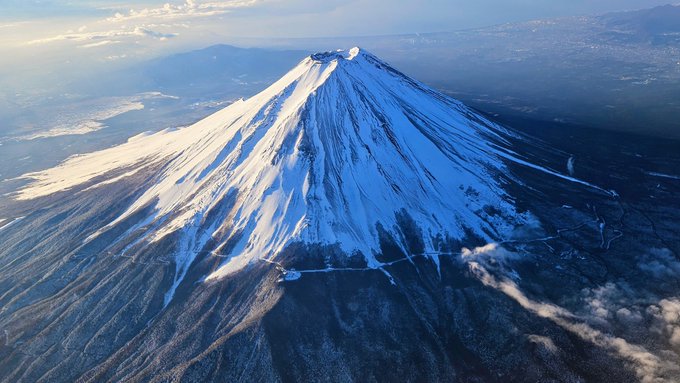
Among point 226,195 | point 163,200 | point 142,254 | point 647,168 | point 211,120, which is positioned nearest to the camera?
point 142,254

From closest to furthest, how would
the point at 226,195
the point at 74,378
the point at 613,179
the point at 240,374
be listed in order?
the point at 240,374, the point at 74,378, the point at 226,195, the point at 613,179

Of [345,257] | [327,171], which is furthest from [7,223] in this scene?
[345,257]

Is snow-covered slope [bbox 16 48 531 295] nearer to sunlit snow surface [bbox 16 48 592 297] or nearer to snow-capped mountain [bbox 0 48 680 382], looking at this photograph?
sunlit snow surface [bbox 16 48 592 297]

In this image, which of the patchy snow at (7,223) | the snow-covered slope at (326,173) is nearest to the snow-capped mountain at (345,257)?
the snow-covered slope at (326,173)

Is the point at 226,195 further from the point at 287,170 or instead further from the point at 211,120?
the point at 211,120

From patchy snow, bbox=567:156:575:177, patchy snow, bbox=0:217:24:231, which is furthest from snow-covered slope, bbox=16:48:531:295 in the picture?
patchy snow, bbox=0:217:24:231

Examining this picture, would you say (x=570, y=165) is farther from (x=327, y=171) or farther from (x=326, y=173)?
(x=326, y=173)

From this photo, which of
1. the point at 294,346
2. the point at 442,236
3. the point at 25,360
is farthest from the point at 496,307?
the point at 25,360
